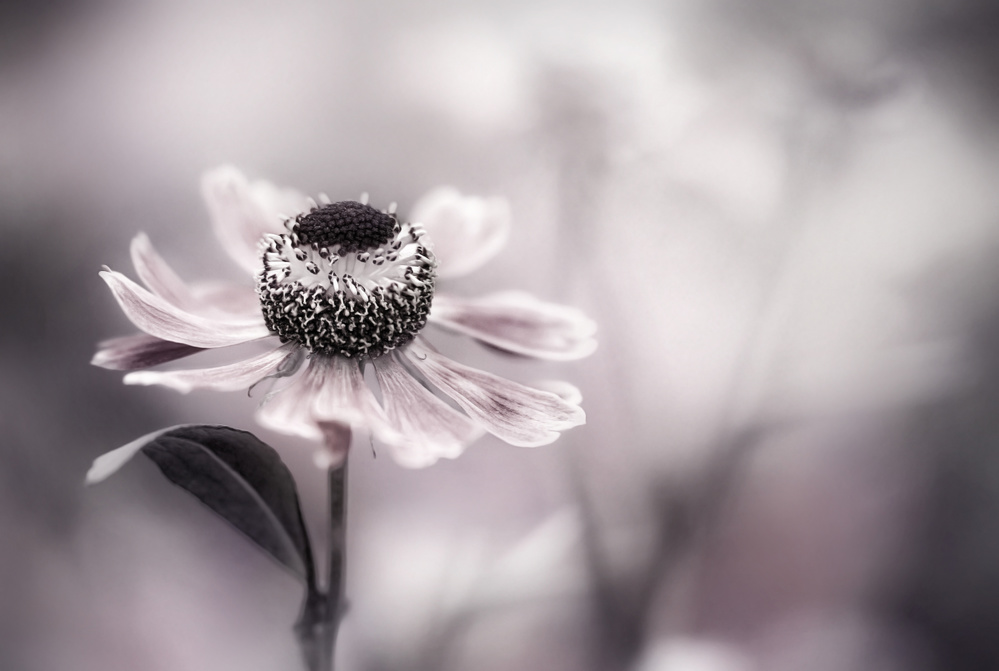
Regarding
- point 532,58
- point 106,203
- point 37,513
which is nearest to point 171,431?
point 37,513

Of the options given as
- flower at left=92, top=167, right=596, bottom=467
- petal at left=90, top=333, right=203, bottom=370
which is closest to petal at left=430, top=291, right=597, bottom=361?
flower at left=92, top=167, right=596, bottom=467

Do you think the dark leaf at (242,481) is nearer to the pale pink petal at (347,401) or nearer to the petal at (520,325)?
the pale pink petal at (347,401)

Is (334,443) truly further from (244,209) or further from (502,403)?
(244,209)

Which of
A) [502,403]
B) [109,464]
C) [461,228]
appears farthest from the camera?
[461,228]

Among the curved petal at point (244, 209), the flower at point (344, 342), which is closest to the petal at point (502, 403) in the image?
the flower at point (344, 342)

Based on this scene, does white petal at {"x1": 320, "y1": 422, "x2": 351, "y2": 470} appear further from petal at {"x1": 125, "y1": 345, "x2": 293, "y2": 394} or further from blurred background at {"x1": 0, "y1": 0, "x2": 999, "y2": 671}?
blurred background at {"x1": 0, "y1": 0, "x2": 999, "y2": 671}

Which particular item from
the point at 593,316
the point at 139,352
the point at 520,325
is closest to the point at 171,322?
the point at 139,352
